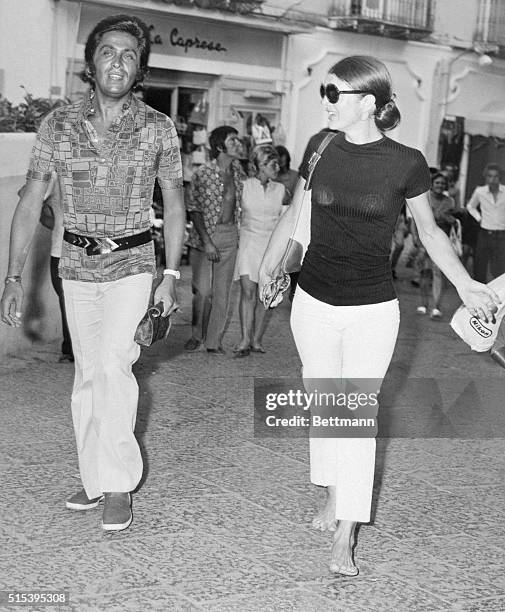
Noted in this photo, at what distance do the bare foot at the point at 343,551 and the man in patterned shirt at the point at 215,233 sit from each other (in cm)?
538

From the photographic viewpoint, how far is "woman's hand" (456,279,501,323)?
15.9 ft

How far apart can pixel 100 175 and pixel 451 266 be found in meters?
1.47

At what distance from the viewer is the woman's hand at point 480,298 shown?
486 centimetres

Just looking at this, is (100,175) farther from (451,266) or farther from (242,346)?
(242,346)

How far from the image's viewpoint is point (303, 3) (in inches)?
963

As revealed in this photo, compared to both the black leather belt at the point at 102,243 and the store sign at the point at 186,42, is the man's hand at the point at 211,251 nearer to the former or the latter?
the black leather belt at the point at 102,243

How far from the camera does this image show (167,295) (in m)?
5.13

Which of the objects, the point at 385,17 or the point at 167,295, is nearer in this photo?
the point at 167,295

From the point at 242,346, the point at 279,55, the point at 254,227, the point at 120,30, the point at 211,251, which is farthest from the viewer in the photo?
the point at 279,55

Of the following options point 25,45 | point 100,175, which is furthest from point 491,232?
point 100,175

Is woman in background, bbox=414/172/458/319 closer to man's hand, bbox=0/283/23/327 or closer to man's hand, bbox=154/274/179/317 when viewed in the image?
man's hand, bbox=154/274/179/317

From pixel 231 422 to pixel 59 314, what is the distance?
3.18 meters

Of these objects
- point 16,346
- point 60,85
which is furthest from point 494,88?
point 16,346

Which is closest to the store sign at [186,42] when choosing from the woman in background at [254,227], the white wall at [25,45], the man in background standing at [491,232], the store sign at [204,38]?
the store sign at [204,38]
